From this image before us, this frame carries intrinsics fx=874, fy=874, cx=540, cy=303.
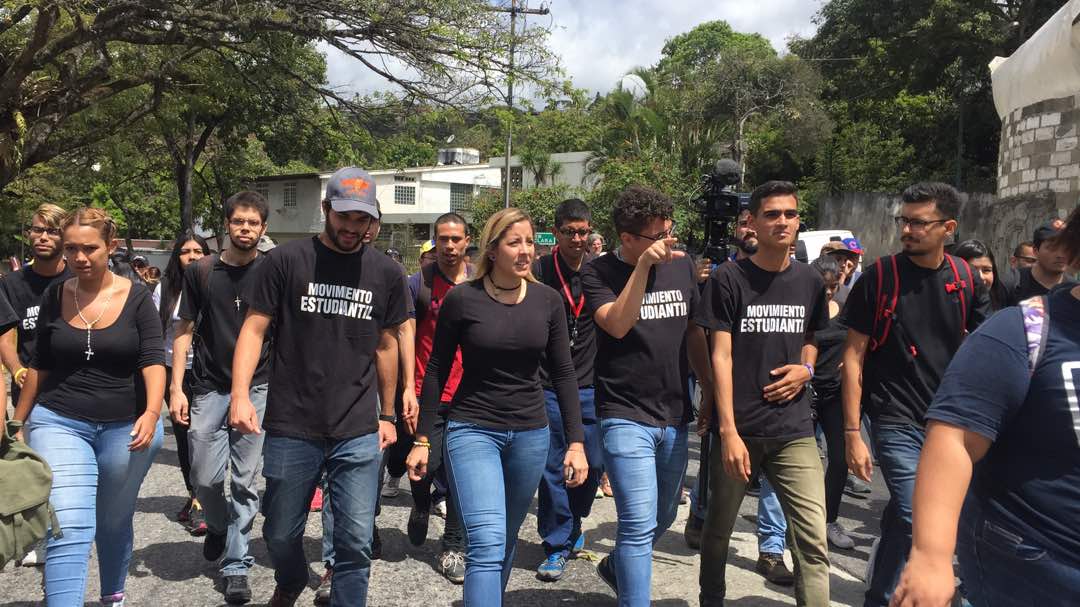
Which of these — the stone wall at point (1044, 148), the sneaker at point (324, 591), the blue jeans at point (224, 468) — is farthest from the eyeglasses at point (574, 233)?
the stone wall at point (1044, 148)

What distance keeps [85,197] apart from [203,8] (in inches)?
1100

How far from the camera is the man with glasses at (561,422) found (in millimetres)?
4699

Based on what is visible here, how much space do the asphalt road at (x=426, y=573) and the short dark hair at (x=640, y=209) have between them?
74.1 inches

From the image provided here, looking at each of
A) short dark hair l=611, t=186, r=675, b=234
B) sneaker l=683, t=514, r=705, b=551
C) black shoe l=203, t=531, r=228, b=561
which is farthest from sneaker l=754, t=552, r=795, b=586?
black shoe l=203, t=531, r=228, b=561

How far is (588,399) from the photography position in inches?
189

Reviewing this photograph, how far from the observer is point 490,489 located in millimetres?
3412

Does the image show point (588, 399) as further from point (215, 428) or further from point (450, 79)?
point (450, 79)

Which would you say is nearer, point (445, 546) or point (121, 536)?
point (121, 536)

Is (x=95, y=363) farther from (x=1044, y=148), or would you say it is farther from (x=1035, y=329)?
(x=1044, y=148)

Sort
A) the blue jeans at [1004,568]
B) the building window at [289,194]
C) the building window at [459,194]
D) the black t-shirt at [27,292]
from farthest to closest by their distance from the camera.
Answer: the building window at [459,194]
the building window at [289,194]
the black t-shirt at [27,292]
the blue jeans at [1004,568]

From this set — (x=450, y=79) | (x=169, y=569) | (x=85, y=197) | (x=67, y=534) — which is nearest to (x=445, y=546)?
(x=169, y=569)

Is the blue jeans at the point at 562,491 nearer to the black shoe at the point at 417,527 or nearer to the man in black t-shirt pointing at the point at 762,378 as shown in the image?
the black shoe at the point at 417,527

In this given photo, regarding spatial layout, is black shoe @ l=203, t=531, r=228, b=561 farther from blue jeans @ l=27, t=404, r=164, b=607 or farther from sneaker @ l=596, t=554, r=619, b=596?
sneaker @ l=596, t=554, r=619, b=596

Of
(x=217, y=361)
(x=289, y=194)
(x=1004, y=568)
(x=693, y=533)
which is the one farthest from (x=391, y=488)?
(x=289, y=194)
